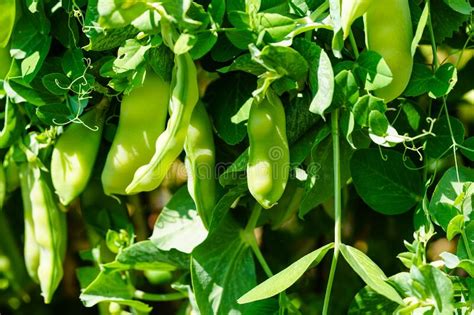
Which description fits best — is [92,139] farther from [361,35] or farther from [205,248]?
[361,35]

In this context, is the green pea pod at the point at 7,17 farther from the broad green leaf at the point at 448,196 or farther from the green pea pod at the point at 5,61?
the broad green leaf at the point at 448,196

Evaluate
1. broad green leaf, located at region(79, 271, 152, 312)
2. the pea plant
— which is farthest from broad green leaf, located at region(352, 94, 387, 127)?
broad green leaf, located at region(79, 271, 152, 312)

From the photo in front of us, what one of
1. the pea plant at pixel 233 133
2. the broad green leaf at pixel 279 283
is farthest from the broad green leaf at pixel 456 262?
the broad green leaf at pixel 279 283

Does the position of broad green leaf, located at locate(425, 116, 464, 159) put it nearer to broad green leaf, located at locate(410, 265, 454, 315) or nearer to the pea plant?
the pea plant

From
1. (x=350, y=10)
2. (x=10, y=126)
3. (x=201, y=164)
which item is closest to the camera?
(x=350, y=10)

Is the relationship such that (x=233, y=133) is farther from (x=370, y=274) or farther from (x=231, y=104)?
(x=370, y=274)

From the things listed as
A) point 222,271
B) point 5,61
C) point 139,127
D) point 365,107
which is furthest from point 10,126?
point 365,107
